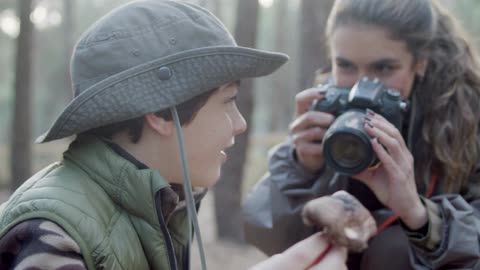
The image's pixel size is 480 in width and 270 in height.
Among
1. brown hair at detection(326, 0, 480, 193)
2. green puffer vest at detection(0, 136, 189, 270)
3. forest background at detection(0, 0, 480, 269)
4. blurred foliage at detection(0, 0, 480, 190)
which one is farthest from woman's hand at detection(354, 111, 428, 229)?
blurred foliage at detection(0, 0, 480, 190)

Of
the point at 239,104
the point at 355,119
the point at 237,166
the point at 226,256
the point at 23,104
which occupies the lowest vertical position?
the point at 226,256

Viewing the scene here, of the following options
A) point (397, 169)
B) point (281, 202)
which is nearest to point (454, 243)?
point (397, 169)

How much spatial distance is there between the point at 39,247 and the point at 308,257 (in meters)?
0.66

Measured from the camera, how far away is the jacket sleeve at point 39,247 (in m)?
1.34

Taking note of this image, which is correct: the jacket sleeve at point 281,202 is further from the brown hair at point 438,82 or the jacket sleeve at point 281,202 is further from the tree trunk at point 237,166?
the tree trunk at point 237,166

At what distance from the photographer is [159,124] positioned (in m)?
1.70

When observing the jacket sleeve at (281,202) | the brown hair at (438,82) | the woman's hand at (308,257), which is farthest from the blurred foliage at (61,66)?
the woman's hand at (308,257)

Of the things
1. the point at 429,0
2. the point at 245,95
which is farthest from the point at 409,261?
the point at 245,95

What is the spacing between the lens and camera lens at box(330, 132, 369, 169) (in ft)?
6.72

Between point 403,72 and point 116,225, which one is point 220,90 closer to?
point 116,225

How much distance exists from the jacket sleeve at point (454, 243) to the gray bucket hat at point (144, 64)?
905 mm

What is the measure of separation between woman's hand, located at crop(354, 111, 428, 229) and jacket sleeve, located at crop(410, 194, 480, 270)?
0.08 metres

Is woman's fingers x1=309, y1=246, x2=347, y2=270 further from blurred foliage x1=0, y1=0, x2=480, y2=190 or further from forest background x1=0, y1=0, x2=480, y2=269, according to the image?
blurred foliage x1=0, y1=0, x2=480, y2=190

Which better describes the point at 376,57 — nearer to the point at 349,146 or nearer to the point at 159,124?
the point at 349,146
